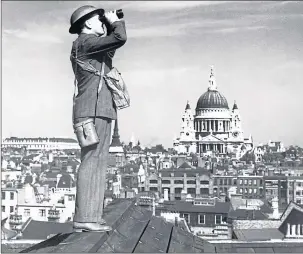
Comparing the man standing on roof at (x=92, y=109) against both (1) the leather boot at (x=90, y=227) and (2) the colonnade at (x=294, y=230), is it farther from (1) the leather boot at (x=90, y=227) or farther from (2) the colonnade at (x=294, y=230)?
(2) the colonnade at (x=294, y=230)

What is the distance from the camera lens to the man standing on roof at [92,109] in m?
2.63

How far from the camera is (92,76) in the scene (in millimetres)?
2646

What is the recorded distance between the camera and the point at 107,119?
267 cm

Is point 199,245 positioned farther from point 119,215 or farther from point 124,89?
point 124,89

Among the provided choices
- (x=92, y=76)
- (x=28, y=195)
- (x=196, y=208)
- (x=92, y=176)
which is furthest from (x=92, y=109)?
(x=28, y=195)

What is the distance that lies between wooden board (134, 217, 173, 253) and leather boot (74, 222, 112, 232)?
158 millimetres

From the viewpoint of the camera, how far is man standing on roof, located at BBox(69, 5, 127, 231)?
2629 mm

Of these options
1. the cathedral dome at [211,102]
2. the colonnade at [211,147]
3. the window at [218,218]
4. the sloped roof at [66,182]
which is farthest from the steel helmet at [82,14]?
the colonnade at [211,147]

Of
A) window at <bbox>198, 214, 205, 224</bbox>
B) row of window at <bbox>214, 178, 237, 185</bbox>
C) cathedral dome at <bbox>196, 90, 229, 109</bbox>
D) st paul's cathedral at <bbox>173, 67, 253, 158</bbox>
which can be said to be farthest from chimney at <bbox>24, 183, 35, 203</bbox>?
cathedral dome at <bbox>196, 90, 229, 109</bbox>

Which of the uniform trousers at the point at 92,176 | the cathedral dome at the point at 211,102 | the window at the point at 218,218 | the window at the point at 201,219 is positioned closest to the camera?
the uniform trousers at the point at 92,176

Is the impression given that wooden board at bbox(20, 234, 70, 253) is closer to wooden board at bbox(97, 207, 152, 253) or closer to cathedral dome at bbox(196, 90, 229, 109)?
wooden board at bbox(97, 207, 152, 253)

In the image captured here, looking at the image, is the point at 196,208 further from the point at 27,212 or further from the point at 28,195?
the point at 28,195

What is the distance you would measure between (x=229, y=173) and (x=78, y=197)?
25.7 meters

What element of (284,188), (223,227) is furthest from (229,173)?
(223,227)
